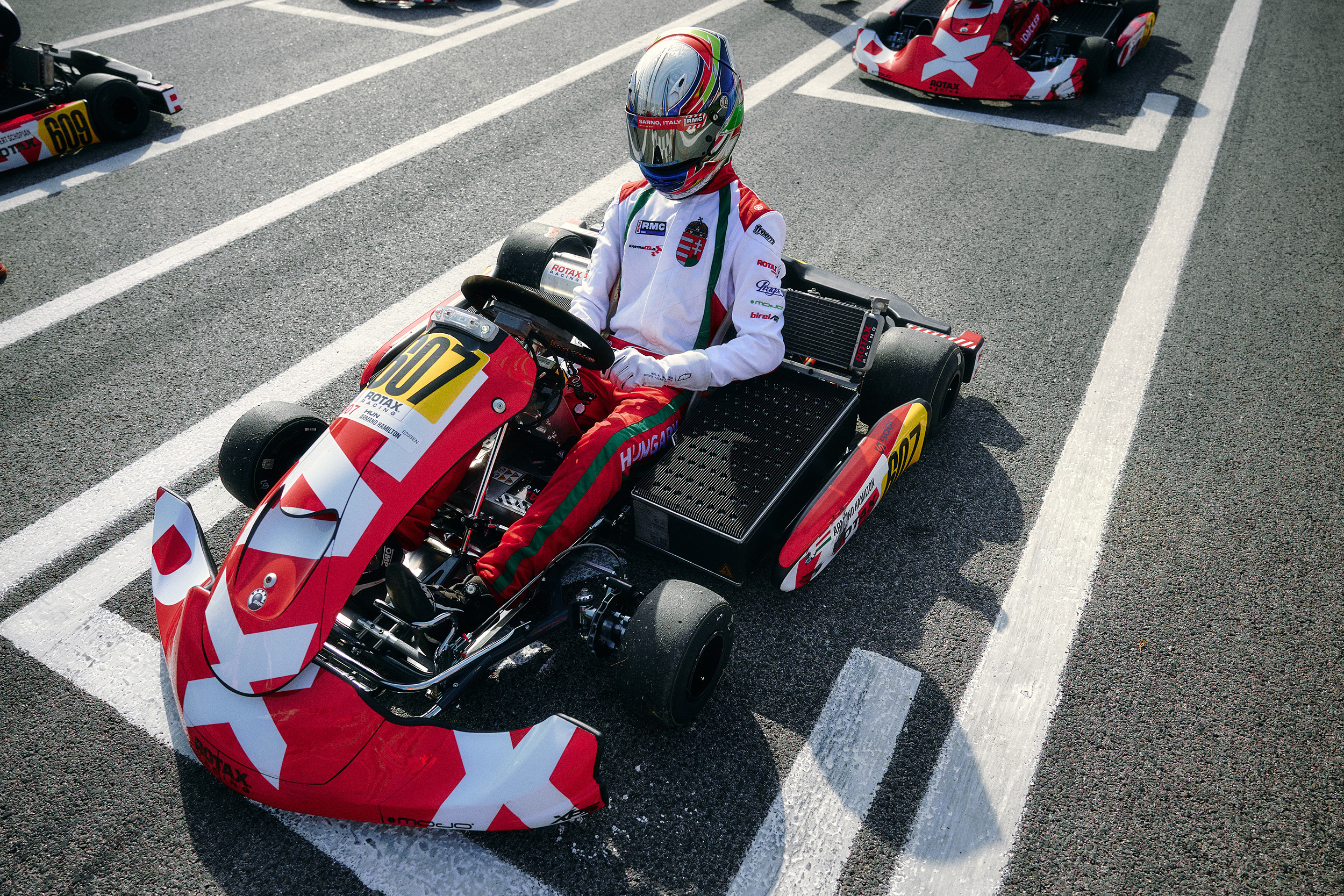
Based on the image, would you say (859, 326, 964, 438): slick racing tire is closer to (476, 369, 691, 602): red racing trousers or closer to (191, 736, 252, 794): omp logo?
(476, 369, 691, 602): red racing trousers

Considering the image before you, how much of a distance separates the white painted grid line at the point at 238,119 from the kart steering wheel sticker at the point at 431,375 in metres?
4.35

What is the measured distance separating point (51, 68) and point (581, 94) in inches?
142

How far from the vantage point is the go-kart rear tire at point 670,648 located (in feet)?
7.26

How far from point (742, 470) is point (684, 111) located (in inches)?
46.5

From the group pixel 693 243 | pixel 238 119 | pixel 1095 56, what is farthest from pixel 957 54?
pixel 238 119

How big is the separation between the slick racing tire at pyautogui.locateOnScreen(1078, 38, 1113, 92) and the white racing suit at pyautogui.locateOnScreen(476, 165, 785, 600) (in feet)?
16.2

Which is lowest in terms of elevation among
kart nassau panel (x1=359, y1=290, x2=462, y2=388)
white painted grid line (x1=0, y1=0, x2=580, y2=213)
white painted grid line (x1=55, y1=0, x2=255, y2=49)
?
white painted grid line (x1=0, y1=0, x2=580, y2=213)

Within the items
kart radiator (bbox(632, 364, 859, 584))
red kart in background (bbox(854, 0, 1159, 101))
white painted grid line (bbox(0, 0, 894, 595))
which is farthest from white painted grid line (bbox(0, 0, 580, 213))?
kart radiator (bbox(632, 364, 859, 584))

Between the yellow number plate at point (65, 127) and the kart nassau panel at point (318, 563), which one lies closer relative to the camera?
the kart nassau panel at point (318, 563)

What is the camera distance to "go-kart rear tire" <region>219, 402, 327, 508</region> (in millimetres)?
2787

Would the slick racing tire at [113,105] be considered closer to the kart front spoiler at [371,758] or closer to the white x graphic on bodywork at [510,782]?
the kart front spoiler at [371,758]

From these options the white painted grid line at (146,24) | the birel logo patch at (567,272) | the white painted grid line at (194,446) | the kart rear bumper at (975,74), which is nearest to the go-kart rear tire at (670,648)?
the birel logo patch at (567,272)

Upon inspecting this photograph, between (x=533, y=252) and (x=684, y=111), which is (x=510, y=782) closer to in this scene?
(x=684, y=111)

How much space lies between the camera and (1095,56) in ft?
21.1
